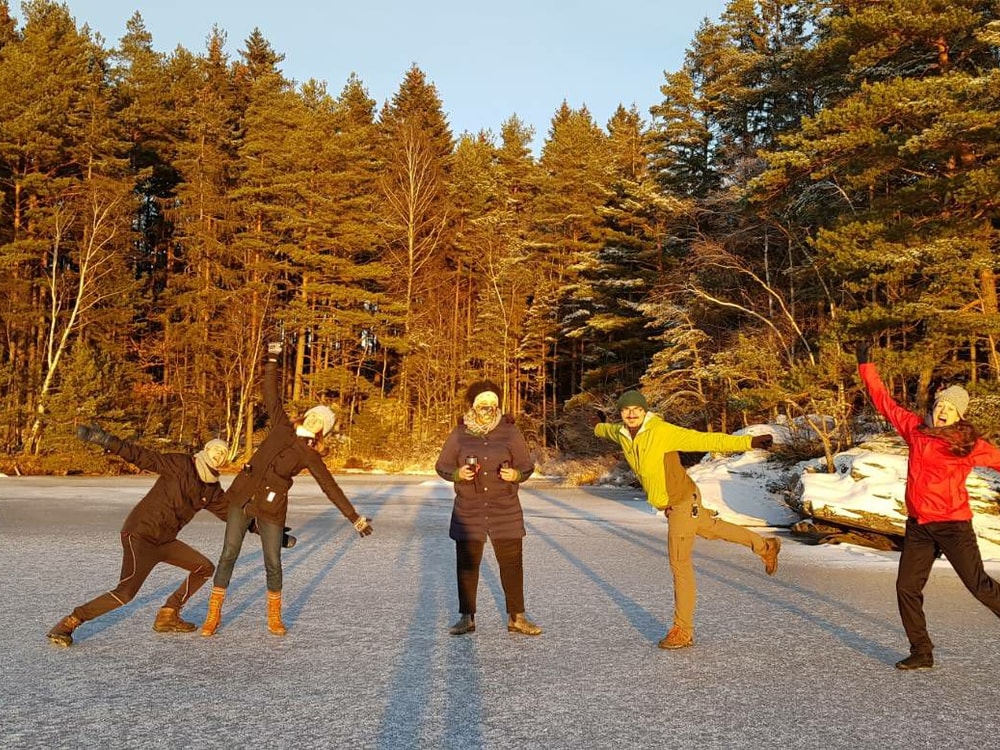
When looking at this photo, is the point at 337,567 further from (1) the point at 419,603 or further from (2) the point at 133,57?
(2) the point at 133,57

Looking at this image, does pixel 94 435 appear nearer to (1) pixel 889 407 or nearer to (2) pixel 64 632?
(2) pixel 64 632

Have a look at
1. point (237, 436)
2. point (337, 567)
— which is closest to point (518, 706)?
point (337, 567)

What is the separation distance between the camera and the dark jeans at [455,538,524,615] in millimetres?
6355

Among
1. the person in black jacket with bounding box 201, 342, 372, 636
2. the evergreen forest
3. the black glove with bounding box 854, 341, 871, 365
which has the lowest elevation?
the person in black jacket with bounding box 201, 342, 372, 636

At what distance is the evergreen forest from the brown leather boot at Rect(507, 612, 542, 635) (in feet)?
37.6

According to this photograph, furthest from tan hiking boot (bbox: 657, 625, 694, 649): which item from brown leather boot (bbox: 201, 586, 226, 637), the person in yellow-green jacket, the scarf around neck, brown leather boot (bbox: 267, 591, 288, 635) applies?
brown leather boot (bbox: 201, 586, 226, 637)

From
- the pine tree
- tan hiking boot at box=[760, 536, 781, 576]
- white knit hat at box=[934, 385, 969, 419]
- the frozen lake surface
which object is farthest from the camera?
the pine tree

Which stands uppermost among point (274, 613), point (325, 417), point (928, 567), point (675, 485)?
point (325, 417)

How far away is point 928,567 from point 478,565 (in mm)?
3234

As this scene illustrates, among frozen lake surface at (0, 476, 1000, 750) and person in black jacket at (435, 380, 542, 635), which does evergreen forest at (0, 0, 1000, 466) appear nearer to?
frozen lake surface at (0, 476, 1000, 750)

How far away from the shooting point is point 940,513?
5.43 meters

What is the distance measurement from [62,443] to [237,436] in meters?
8.43

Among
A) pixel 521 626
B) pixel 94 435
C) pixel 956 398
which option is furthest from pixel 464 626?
pixel 956 398

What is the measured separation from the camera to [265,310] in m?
37.7
